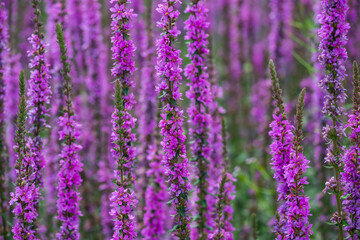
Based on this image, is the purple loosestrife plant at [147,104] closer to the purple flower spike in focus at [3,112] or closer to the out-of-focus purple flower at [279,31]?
the purple flower spike in focus at [3,112]

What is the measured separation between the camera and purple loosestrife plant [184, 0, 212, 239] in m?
5.33

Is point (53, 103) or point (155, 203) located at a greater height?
point (53, 103)

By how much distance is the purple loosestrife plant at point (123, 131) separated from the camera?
472 centimetres

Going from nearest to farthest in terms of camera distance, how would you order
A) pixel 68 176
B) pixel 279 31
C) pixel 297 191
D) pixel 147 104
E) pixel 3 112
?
pixel 297 191 < pixel 68 176 < pixel 3 112 < pixel 147 104 < pixel 279 31

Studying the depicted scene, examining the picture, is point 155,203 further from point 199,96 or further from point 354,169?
point 354,169

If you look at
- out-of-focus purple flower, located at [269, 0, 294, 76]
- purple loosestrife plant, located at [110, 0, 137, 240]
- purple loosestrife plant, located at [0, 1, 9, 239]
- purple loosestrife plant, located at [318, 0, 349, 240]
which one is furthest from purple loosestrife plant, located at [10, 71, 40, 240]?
out-of-focus purple flower, located at [269, 0, 294, 76]

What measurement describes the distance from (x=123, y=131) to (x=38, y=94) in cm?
113

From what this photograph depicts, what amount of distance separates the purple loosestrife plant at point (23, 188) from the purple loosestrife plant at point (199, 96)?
6.05 ft

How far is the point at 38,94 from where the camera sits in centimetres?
514

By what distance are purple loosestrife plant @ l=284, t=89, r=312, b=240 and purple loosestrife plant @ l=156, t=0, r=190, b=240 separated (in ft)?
3.52

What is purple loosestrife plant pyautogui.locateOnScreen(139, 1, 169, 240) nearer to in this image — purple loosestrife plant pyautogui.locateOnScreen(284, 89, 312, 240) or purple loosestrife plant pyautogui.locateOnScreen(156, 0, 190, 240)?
purple loosestrife plant pyautogui.locateOnScreen(156, 0, 190, 240)

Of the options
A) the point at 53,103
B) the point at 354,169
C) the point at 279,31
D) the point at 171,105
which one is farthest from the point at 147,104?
the point at 354,169

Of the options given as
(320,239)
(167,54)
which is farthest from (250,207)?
(167,54)

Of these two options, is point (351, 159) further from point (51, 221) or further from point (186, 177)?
point (51, 221)
